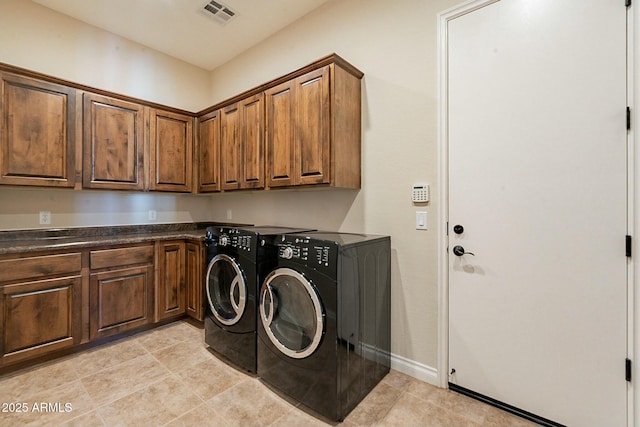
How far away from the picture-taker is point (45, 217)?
2678 mm

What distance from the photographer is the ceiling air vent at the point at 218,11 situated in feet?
8.53

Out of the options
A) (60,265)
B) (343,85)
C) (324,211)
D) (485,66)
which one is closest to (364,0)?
(343,85)

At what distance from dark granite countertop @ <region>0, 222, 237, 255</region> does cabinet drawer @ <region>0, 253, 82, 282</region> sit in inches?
2.9

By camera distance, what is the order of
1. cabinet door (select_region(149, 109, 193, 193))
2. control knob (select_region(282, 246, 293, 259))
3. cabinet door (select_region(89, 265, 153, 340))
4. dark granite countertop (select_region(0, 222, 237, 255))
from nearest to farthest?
control knob (select_region(282, 246, 293, 259)) < dark granite countertop (select_region(0, 222, 237, 255)) < cabinet door (select_region(89, 265, 153, 340)) < cabinet door (select_region(149, 109, 193, 193))

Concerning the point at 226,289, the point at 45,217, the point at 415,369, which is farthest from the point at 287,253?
the point at 45,217

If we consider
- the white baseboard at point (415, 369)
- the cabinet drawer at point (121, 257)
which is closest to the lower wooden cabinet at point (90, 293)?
the cabinet drawer at point (121, 257)

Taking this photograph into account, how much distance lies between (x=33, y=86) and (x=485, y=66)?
3342 mm

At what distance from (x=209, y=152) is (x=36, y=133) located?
4.47 feet

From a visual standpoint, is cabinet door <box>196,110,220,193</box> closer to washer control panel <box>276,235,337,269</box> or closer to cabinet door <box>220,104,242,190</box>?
cabinet door <box>220,104,242,190</box>

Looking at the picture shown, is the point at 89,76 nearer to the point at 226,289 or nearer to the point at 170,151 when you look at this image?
the point at 170,151

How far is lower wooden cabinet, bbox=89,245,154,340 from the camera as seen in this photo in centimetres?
247

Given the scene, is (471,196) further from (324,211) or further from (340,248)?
(324,211)

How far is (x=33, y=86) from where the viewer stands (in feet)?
7.68

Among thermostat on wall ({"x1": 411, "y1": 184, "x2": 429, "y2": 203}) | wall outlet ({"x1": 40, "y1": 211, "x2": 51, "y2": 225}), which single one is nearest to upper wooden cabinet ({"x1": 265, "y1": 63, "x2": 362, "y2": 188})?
thermostat on wall ({"x1": 411, "y1": 184, "x2": 429, "y2": 203})
